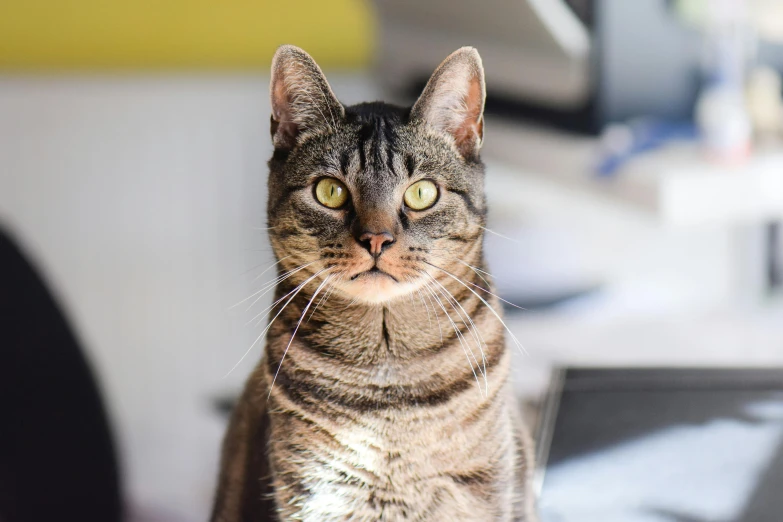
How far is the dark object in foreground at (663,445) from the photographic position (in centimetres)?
63

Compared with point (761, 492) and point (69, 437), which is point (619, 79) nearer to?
point (761, 492)

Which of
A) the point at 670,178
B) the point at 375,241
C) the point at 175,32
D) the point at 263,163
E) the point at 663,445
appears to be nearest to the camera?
the point at 375,241

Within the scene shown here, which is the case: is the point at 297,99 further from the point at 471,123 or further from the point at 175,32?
the point at 175,32

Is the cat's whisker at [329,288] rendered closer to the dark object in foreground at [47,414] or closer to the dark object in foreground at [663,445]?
the dark object in foreground at [663,445]

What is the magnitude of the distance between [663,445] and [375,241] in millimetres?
363

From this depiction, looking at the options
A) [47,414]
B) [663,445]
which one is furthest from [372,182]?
[47,414]

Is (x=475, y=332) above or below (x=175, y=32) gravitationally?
above

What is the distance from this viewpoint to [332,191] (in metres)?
0.51

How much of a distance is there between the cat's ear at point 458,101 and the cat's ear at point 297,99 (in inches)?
2.2

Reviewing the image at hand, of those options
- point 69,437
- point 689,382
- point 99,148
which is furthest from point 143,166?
point 689,382

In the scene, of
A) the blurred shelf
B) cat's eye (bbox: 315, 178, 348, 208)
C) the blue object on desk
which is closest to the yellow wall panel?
the blurred shelf

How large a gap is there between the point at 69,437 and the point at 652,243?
1417 millimetres

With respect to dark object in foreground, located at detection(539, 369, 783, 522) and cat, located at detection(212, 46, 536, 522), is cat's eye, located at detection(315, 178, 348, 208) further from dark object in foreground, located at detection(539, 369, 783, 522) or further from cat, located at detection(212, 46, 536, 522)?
dark object in foreground, located at detection(539, 369, 783, 522)

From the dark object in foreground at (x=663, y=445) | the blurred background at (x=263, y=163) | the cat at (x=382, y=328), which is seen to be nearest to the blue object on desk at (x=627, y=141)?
the blurred background at (x=263, y=163)
